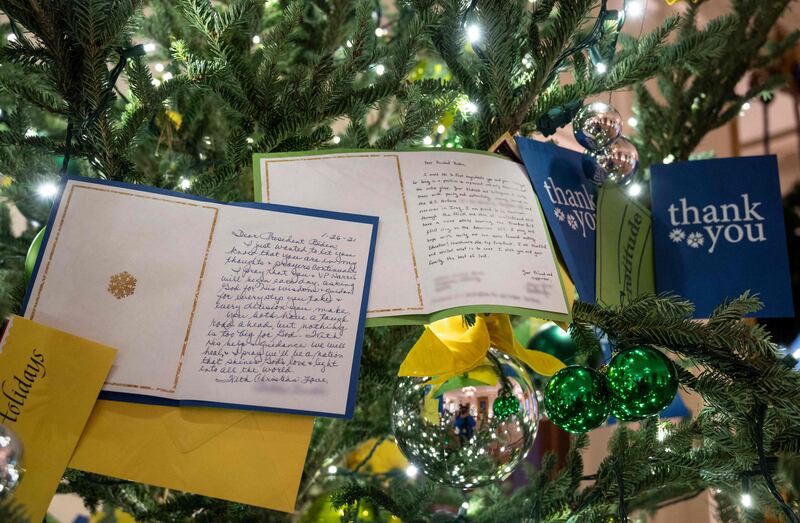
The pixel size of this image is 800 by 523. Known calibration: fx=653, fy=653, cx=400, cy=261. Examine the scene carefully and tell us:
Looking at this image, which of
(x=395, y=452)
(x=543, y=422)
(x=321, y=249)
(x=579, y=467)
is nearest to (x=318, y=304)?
(x=321, y=249)

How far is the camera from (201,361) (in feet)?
1.84

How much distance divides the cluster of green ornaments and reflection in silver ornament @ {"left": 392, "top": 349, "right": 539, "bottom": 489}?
0.29ft

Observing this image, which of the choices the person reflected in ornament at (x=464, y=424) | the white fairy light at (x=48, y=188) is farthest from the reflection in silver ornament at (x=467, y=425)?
the white fairy light at (x=48, y=188)

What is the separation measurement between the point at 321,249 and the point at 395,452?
772 millimetres

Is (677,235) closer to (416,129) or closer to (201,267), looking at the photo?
(416,129)

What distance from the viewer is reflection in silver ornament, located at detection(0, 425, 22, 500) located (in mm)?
456

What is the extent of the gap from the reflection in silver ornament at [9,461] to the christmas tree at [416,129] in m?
0.10

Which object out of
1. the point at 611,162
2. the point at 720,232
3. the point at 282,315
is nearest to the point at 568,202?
the point at 611,162

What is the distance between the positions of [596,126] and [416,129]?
8.2 inches

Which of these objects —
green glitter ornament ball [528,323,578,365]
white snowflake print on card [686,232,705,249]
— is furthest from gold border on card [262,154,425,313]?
green glitter ornament ball [528,323,578,365]

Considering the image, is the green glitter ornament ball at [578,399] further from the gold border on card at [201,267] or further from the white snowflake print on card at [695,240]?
the gold border on card at [201,267]

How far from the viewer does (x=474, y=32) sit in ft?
2.21

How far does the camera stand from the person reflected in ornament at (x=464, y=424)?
0.69m

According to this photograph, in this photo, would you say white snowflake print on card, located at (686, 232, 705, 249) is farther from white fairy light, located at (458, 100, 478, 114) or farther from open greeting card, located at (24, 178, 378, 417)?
open greeting card, located at (24, 178, 378, 417)
